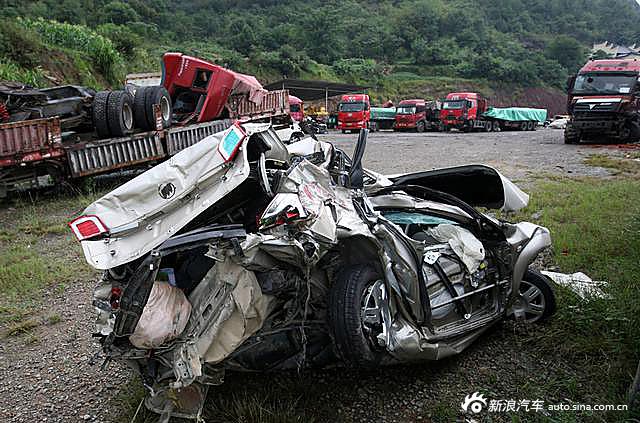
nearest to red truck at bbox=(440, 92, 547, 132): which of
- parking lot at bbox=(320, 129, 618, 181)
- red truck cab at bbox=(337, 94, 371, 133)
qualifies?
red truck cab at bbox=(337, 94, 371, 133)

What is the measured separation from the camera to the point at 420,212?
3648 mm

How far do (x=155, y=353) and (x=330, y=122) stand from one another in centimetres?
3340

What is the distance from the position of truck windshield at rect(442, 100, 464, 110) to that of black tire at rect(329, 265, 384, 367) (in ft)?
95.1

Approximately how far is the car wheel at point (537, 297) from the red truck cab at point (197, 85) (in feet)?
31.3

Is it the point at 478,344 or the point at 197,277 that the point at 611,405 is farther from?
the point at 197,277

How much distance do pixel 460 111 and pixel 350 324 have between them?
29038 mm

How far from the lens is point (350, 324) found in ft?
8.64

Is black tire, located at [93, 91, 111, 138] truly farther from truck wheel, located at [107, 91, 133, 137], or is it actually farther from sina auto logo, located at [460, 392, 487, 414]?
sina auto logo, located at [460, 392, 487, 414]

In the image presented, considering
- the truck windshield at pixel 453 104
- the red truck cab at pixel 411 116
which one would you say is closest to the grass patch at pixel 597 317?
the truck windshield at pixel 453 104

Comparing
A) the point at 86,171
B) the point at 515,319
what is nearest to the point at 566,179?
the point at 515,319

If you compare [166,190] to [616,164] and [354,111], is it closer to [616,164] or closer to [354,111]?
[616,164]

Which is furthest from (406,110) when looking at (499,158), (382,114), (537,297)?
(537,297)

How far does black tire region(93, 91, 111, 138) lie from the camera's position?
9477 millimetres

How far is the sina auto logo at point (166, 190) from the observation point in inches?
105
